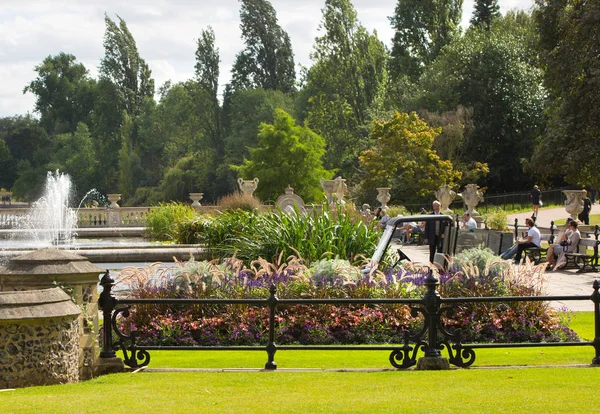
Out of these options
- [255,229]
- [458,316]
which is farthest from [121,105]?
[458,316]

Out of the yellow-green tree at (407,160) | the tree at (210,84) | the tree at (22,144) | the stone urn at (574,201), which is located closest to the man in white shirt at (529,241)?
the stone urn at (574,201)

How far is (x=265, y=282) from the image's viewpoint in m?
11.6

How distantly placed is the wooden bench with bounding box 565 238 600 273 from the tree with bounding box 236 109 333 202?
39.2 meters

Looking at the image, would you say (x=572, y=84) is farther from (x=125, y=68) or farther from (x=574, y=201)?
(x=125, y=68)

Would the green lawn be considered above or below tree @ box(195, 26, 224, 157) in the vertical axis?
below

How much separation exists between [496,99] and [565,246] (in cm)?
3658

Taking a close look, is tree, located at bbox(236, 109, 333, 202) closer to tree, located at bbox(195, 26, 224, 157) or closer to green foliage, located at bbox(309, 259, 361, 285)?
tree, located at bbox(195, 26, 224, 157)

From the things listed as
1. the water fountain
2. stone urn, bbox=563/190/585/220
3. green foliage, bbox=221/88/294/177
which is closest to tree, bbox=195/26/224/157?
green foliage, bbox=221/88/294/177

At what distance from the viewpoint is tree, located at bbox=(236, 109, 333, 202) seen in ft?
199

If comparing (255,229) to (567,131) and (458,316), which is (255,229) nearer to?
(458,316)

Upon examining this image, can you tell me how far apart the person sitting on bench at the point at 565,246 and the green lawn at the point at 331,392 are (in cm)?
1234

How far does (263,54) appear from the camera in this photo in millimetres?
80500

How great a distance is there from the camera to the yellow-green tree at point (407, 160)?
50125 mm

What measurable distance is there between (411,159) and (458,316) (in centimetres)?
4051
